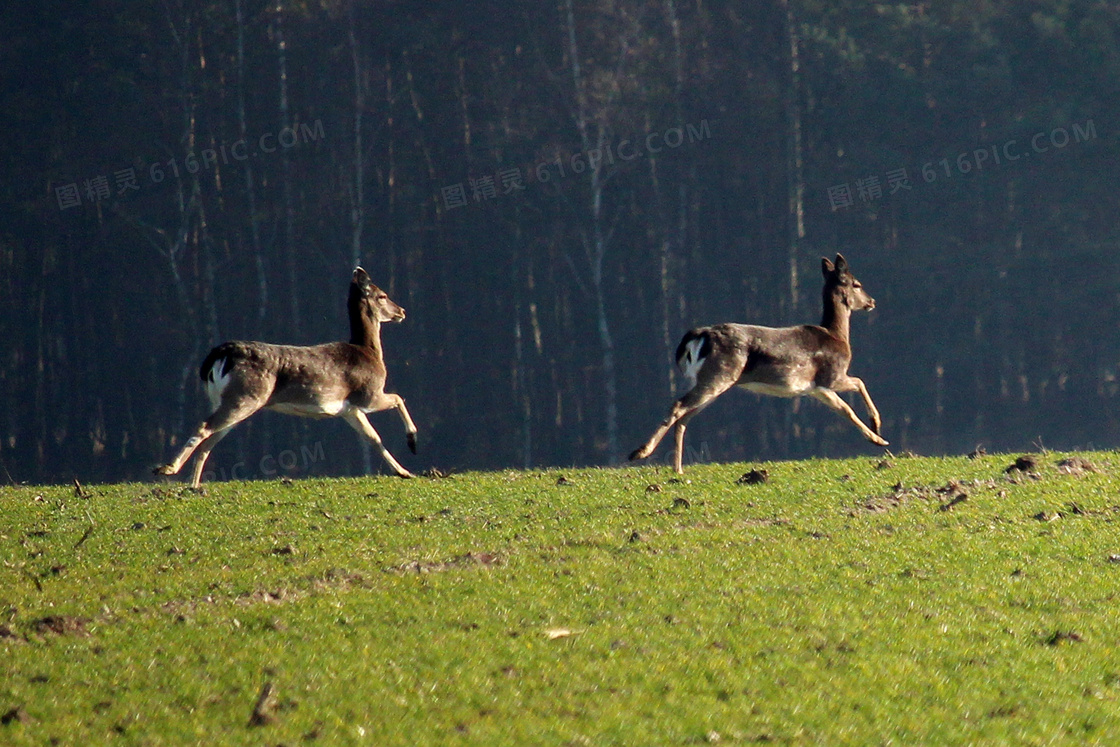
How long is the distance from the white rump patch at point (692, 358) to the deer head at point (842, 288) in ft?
7.03

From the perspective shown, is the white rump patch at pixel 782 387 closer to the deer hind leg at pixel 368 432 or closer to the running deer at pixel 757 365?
the running deer at pixel 757 365

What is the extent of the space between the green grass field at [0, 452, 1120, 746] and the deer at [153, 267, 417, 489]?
1373mm

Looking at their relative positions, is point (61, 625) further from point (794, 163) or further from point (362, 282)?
point (794, 163)

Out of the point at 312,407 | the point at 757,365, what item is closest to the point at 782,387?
the point at 757,365

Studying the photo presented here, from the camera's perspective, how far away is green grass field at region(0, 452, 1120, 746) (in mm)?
6113

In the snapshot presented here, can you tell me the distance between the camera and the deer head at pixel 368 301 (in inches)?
554

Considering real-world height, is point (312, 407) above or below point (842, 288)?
below

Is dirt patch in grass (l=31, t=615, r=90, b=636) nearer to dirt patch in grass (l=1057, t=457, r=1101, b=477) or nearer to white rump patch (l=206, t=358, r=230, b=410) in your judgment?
white rump patch (l=206, t=358, r=230, b=410)

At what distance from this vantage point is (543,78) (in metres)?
37.3

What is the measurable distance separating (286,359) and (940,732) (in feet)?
25.9

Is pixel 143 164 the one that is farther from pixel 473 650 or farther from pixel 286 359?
pixel 473 650

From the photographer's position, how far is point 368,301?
1420 cm

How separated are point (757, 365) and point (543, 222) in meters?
23.5

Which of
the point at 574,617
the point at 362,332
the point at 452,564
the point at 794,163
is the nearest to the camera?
the point at 574,617
